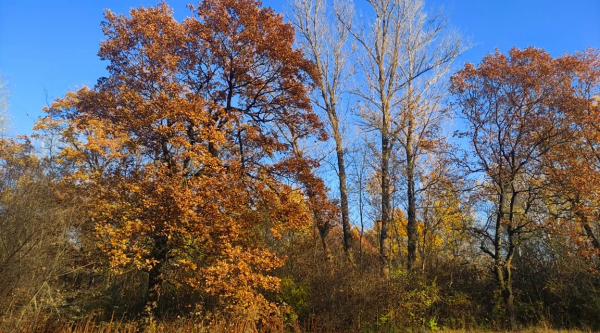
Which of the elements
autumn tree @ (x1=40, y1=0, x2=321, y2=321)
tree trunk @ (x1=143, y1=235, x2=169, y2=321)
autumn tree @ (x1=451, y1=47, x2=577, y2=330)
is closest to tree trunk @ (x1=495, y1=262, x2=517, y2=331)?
autumn tree @ (x1=451, y1=47, x2=577, y2=330)

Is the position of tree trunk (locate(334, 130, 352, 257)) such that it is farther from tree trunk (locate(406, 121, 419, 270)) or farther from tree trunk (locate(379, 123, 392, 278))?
tree trunk (locate(406, 121, 419, 270))

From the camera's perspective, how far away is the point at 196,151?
10656 millimetres

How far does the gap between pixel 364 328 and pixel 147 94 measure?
A: 9.58 meters

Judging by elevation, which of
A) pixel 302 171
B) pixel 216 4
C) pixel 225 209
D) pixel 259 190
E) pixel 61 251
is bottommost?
pixel 61 251

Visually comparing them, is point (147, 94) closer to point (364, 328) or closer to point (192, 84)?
point (192, 84)

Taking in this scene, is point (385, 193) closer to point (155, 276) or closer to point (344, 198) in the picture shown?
point (344, 198)

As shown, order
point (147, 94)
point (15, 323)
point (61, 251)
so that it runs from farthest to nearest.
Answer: point (147, 94) → point (61, 251) → point (15, 323)

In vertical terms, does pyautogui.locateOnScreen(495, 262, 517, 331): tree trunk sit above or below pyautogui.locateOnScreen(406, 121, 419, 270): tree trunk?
below

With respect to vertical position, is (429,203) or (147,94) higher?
(147,94)

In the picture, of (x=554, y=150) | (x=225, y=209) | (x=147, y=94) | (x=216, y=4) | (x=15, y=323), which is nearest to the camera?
(x=15, y=323)

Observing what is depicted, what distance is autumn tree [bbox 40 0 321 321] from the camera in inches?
381

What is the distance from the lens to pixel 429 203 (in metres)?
19.4

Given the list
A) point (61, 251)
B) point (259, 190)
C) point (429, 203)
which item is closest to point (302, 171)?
point (259, 190)

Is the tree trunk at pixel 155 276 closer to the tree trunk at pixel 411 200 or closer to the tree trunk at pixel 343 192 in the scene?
the tree trunk at pixel 343 192
